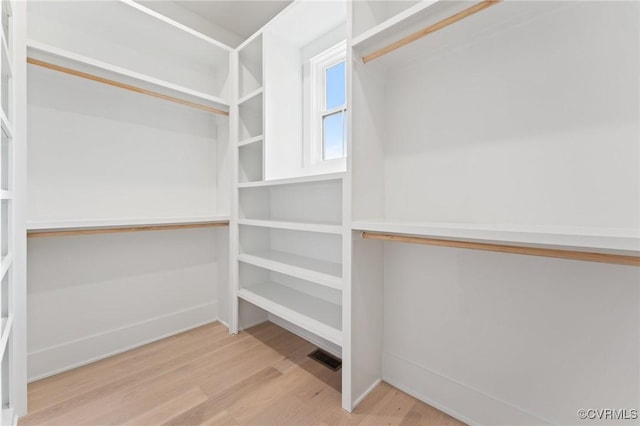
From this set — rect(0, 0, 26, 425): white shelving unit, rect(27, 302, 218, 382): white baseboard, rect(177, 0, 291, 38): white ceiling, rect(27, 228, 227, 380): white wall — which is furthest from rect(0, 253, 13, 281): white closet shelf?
rect(177, 0, 291, 38): white ceiling

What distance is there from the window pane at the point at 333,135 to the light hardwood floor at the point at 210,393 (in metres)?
1.47

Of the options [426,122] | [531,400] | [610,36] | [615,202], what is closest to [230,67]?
[426,122]

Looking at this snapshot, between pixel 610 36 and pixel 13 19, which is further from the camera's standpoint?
pixel 13 19

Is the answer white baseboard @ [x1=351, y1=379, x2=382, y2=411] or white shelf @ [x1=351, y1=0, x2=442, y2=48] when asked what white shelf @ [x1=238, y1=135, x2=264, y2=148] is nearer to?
white shelf @ [x1=351, y1=0, x2=442, y2=48]

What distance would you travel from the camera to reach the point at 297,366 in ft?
5.62

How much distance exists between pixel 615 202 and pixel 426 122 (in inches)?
31.8

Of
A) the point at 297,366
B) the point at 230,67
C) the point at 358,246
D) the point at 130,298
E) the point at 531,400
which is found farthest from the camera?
the point at 230,67

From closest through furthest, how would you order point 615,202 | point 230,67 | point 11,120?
1. point 615,202
2. point 11,120
3. point 230,67

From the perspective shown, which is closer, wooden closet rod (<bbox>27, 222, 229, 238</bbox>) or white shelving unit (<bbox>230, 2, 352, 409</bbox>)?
wooden closet rod (<bbox>27, 222, 229, 238</bbox>)

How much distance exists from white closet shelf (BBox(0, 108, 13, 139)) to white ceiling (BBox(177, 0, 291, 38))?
1588mm

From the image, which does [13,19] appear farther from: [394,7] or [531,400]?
[531,400]

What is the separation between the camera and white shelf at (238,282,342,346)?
5.00 ft

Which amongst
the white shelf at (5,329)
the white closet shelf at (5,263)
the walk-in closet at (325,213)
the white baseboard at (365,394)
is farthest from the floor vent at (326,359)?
the white closet shelf at (5,263)

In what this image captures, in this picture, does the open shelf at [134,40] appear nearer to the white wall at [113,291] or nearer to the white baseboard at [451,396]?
the white wall at [113,291]
